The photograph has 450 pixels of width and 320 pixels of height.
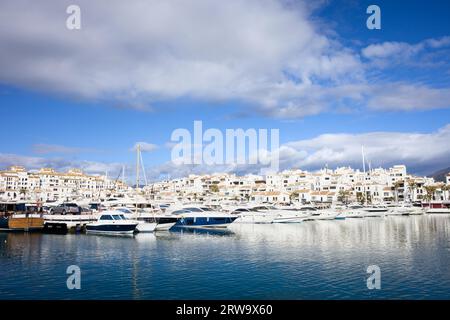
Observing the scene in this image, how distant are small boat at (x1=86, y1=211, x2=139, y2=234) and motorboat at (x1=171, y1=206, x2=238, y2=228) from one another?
7.38m

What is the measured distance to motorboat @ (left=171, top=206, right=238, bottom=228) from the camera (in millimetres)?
43969

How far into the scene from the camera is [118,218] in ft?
124

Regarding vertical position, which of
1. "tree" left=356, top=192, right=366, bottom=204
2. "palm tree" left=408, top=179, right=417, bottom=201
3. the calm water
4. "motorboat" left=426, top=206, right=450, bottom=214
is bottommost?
the calm water

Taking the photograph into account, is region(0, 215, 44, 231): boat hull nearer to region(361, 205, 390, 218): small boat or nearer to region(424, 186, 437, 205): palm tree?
region(361, 205, 390, 218): small boat

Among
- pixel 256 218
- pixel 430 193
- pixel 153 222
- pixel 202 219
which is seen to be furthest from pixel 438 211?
pixel 153 222

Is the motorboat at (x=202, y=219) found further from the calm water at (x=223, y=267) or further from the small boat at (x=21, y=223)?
the small boat at (x=21, y=223)

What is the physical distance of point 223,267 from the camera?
21.8m

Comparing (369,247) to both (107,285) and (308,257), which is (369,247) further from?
(107,285)

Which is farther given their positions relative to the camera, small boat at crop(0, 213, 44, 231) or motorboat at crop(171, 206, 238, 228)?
motorboat at crop(171, 206, 238, 228)

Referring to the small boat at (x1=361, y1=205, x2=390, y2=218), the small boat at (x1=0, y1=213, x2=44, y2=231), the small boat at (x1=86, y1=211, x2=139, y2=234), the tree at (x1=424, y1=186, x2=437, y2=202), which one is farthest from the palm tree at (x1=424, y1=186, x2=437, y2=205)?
the small boat at (x1=0, y1=213, x2=44, y2=231)

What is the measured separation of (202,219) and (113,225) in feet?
36.3

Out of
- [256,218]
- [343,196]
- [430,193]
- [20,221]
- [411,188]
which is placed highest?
[411,188]

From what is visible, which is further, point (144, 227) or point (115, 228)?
point (144, 227)

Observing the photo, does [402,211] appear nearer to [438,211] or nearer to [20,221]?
[438,211]
